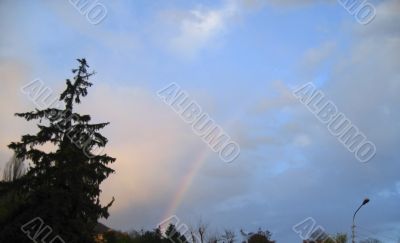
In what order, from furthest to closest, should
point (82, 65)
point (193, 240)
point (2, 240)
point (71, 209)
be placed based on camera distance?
point (193, 240)
point (82, 65)
point (71, 209)
point (2, 240)

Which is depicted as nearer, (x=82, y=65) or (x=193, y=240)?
(x=82, y=65)

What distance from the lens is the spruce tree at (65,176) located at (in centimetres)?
2555

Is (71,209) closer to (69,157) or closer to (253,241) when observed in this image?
(69,157)

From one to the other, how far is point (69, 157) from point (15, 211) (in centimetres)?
434

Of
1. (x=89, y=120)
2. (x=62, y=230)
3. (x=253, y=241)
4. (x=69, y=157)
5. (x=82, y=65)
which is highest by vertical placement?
(x=253, y=241)

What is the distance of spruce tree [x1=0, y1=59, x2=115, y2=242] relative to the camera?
2555 cm

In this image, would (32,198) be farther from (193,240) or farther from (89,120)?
(193,240)

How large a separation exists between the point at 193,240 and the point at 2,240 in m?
55.4

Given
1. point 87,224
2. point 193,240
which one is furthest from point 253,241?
point 87,224

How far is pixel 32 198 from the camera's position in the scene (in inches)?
1023

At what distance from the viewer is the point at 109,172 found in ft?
89.0

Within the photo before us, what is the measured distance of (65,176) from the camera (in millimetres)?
26188

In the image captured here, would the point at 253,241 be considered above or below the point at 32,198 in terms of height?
above

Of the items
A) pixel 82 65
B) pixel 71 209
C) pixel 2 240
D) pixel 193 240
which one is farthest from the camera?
pixel 193 240
